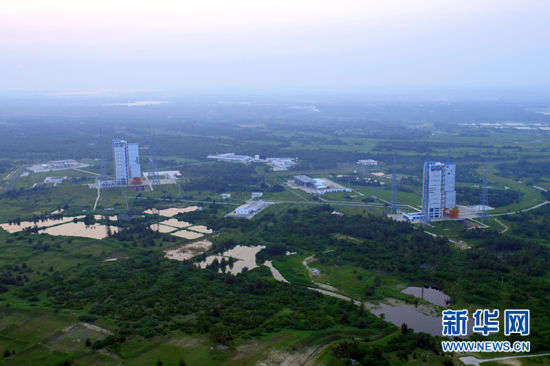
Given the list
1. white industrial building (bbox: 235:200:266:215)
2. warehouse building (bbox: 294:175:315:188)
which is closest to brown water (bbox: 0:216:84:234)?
white industrial building (bbox: 235:200:266:215)

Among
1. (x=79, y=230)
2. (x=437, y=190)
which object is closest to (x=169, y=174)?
(x=79, y=230)

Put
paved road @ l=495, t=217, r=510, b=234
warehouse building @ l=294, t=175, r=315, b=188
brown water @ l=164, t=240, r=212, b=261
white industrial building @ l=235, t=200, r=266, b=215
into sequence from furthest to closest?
warehouse building @ l=294, t=175, r=315, b=188 → white industrial building @ l=235, t=200, r=266, b=215 → paved road @ l=495, t=217, r=510, b=234 → brown water @ l=164, t=240, r=212, b=261

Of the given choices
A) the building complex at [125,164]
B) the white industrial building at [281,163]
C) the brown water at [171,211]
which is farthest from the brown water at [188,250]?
the white industrial building at [281,163]

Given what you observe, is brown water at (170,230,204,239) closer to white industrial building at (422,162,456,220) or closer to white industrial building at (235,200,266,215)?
white industrial building at (235,200,266,215)

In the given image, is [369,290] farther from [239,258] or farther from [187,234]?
[187,234]

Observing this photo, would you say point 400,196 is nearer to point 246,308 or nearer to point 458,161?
point 458,161

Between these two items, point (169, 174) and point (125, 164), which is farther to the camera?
point (169, 174)

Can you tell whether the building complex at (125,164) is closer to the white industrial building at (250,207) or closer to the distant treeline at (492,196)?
the white industrial building at (250,207)
